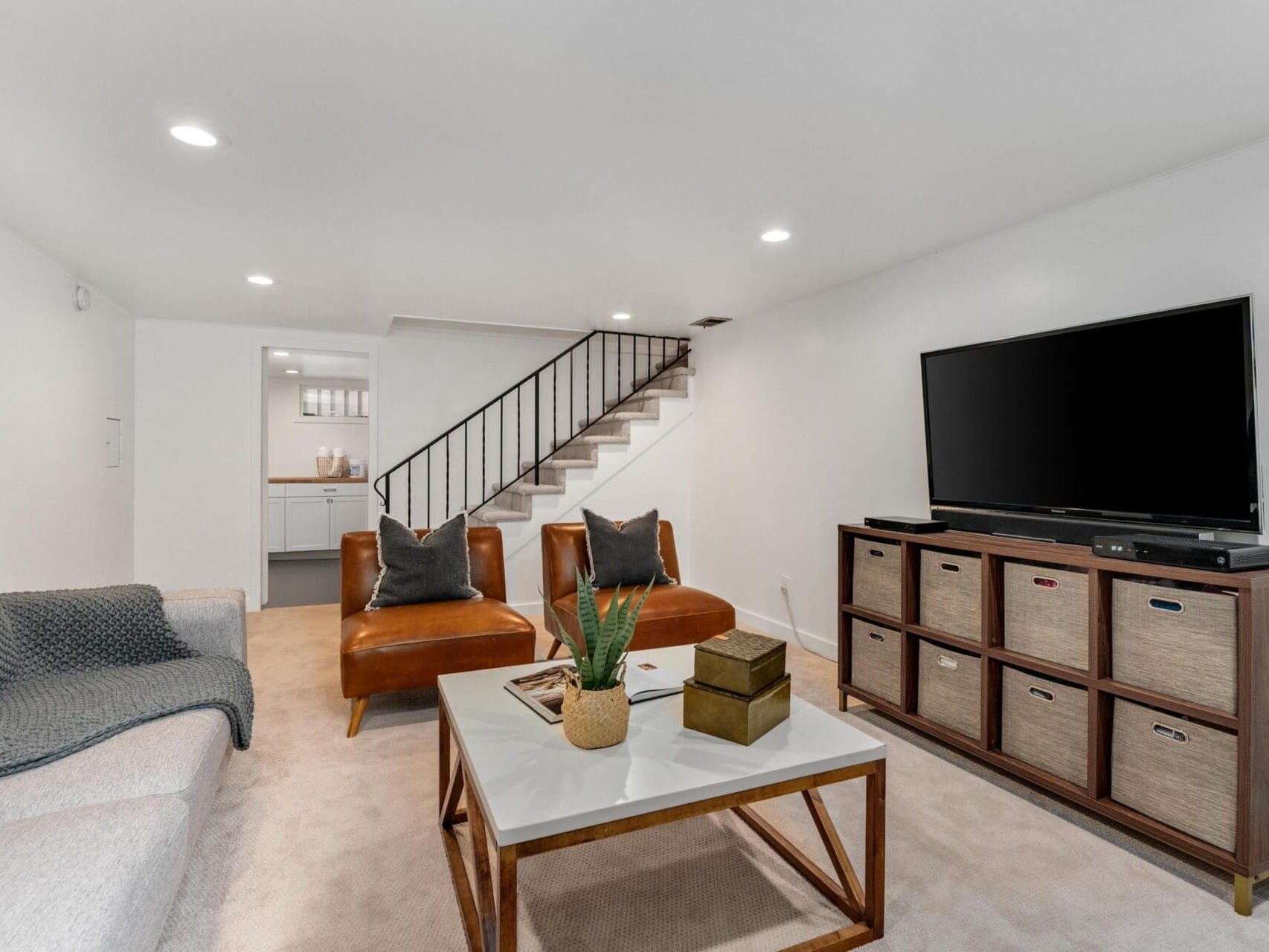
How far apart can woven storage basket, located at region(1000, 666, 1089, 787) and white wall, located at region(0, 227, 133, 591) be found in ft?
13.7

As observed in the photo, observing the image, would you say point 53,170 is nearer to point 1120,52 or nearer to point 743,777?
point 743,777

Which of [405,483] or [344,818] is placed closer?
[344,818]

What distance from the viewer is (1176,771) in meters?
1.96

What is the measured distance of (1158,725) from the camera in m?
2.01

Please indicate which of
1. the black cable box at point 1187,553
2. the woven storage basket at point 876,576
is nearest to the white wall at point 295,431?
the woven storage basket at point 876,576

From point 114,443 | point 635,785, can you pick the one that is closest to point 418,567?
point 635,785

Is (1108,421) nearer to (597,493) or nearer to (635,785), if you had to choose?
(635,785)

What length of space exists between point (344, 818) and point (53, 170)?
2442 millimetres

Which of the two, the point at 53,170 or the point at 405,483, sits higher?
the point at 53,170

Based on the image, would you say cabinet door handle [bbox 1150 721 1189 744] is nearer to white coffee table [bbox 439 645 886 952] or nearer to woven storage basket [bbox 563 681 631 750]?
white coffee table [bbox 439 645 886 952]

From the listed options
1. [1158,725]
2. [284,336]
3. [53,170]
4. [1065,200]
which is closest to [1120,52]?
[1065,200]

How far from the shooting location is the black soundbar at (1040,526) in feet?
8.22

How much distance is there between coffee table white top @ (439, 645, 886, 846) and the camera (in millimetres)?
1390

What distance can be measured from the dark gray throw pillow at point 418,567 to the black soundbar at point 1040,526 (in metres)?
2.34
